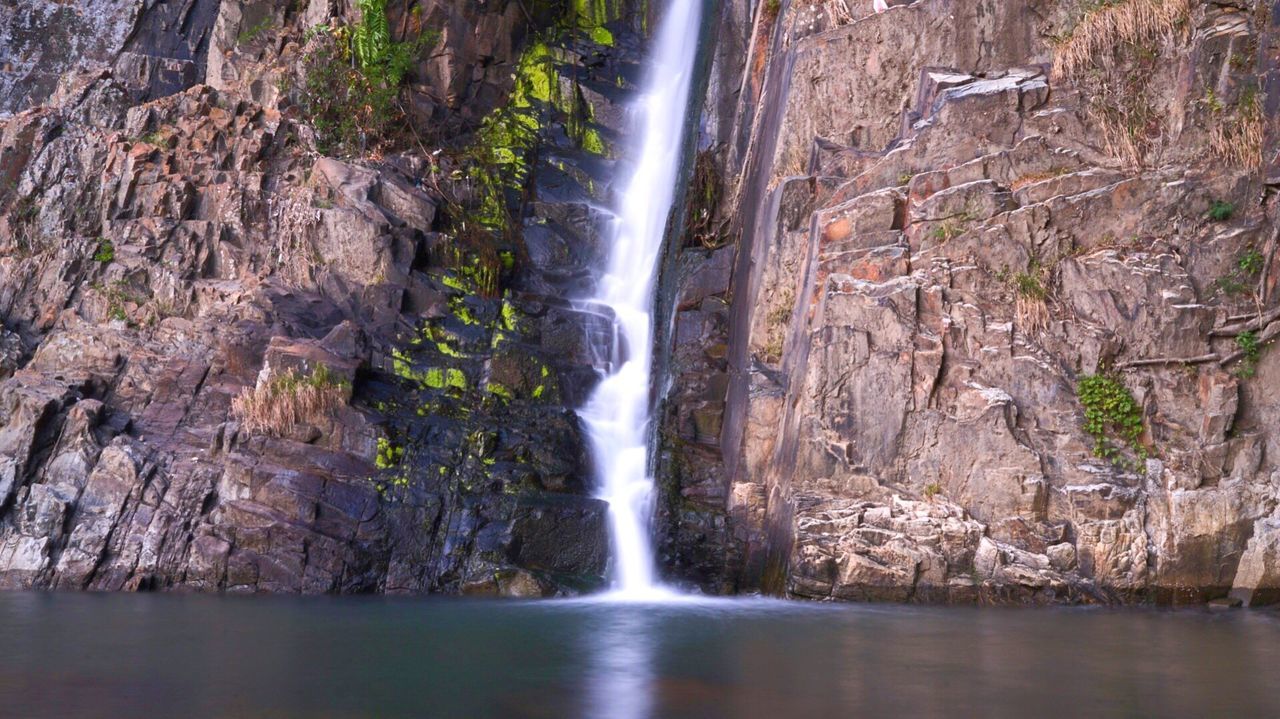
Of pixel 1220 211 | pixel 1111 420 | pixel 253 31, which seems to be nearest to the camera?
pixel 1111 420

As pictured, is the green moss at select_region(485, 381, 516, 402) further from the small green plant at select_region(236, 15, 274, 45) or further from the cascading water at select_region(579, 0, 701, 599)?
the small green plant at select_region(236, 15, 274, 45)

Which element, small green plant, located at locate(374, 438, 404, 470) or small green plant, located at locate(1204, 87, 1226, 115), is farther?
small green plant, located at locate(374, 438, 404, 470)

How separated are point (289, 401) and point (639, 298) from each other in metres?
6.52

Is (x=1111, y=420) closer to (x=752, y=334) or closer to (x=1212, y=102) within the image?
(x=1212, y=102)

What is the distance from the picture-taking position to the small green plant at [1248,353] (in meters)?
11.3

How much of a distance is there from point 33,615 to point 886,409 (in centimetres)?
949

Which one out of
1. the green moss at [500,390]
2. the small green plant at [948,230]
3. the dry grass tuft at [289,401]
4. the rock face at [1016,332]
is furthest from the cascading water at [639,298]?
the small green plant at [948,230]

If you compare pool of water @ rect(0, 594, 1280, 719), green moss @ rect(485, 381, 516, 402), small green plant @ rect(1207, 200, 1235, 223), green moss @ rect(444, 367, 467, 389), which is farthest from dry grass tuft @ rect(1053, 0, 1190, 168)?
green moss @ rect(444, 367, 467, 389)

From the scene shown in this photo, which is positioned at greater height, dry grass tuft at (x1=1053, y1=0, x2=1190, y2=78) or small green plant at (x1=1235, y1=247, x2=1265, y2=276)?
dry grass tuft at (x1=1053, y1=0, x2=1190, y2=78)

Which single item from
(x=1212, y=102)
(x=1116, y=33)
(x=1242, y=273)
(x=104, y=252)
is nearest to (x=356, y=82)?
(x=104, y=252)

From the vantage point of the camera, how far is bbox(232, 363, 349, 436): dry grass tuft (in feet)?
45.9

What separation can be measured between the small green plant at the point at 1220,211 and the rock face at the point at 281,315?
8.44 m

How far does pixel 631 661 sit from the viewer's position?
8.30 meters

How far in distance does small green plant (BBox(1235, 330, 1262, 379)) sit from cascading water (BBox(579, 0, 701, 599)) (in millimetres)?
7288
